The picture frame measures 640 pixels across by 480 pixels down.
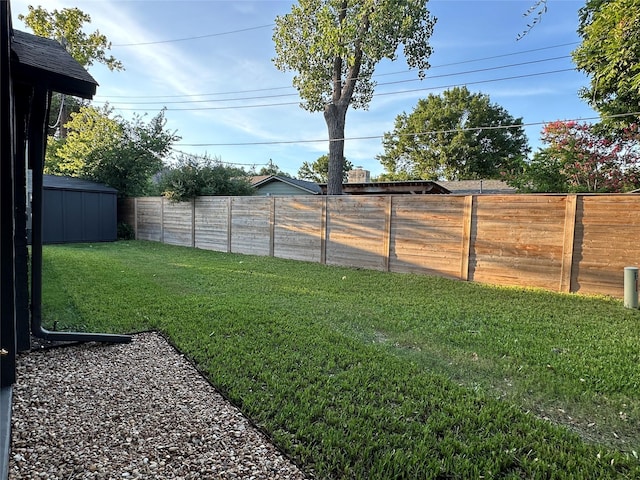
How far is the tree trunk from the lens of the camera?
1176cm

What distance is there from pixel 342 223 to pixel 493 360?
5.76 meters

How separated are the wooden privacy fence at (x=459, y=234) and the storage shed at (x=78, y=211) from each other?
5.64 meters

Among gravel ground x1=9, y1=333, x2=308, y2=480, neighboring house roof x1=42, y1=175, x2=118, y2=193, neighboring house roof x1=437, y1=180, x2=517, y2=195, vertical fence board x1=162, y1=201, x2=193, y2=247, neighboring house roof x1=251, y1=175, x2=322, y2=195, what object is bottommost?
gravel ground x1=9, y1=333, x2=308, y2=480

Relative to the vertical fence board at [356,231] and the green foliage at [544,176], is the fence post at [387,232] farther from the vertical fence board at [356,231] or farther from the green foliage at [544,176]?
the green foliage at [544,176]

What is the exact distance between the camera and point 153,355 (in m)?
3.27

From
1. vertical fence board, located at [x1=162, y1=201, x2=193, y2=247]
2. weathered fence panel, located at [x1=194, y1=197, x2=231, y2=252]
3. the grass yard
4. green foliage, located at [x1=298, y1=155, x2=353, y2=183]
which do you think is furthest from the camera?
green foliage, located at [x1=298, y1=155, x2=353, y2=183]

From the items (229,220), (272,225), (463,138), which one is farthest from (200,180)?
(463,138)

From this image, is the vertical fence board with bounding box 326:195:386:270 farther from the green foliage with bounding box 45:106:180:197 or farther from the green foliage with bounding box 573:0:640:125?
the green foliage with bounding box 45:106:180:197

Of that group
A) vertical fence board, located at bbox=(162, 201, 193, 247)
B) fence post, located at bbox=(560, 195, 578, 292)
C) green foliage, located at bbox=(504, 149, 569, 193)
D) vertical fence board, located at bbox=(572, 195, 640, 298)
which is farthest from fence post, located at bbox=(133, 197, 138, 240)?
vertical fence board, located at bbox=(572, 195, 640, 298)

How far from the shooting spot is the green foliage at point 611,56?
510 centimetres

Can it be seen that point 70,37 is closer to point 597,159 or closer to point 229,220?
point 229,220

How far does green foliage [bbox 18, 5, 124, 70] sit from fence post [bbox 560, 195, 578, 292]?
75.3ft

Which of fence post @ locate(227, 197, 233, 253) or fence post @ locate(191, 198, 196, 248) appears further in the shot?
fence post @ locate(191, 198, 196, 248)

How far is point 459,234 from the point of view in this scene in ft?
23.6
